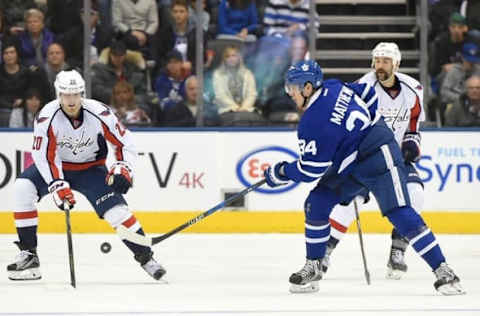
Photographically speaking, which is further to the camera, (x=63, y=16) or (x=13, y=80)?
(x=63, y=16)

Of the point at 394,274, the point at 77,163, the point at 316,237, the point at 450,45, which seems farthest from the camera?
the point at 450,45

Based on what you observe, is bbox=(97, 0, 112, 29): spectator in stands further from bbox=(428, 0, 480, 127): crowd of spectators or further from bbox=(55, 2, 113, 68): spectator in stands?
bbox=(428, 0, 480, 127): crowd of spectators

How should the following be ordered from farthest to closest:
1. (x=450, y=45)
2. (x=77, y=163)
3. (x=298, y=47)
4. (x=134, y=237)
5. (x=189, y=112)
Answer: (x=450, y=45)
(x=298, y=47)
(x=189, y=112)
(x=77, y=163)
(x=134, y=237)

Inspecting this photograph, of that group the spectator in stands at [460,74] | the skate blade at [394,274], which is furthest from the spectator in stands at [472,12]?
the skate blade at [394,274]

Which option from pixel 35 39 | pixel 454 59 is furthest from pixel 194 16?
pixel 454 59

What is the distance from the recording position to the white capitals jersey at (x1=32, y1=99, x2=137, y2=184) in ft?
20.3

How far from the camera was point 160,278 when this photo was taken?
6.24 m

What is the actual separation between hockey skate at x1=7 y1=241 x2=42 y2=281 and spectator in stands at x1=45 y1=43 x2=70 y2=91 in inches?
129

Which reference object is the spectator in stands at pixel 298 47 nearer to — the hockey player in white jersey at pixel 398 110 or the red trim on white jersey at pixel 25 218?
the hockey player in white jersey at pixel 398 110

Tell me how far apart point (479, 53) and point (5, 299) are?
18.1 feet

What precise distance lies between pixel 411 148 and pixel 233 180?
8.56 ft

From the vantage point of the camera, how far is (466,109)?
9555mm

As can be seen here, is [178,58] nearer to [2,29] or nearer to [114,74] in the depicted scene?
[114,74]

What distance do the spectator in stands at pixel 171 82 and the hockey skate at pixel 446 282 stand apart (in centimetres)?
432
